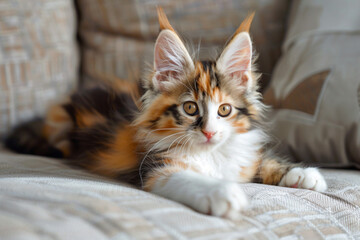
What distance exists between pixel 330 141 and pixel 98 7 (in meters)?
1.41

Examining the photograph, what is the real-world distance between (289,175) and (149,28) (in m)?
1.16

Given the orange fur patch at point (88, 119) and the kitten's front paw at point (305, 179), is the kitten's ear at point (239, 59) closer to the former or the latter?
the kitten's front paw at point (305, 179)

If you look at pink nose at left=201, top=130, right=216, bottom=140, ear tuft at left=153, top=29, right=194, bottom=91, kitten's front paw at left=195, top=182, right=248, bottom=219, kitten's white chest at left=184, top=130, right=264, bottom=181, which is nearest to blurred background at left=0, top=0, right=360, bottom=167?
ear tuft at left=153, top=29, right=194, bottom=91

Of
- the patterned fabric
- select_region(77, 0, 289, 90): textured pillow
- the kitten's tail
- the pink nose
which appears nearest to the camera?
the patterned fabric

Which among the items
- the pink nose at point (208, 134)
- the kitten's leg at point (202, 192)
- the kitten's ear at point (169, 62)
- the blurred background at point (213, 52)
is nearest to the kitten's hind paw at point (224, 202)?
the kitten's leg at point (202, 192)

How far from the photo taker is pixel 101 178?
1.22m

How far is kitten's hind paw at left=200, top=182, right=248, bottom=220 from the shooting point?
0.82 m

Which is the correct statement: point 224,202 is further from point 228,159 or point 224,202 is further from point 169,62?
point 169,62

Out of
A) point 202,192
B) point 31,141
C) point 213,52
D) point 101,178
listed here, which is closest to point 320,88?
point 213,52

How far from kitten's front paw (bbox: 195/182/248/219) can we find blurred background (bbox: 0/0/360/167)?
26.3 inches

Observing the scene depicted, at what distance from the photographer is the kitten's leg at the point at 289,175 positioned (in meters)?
1.13

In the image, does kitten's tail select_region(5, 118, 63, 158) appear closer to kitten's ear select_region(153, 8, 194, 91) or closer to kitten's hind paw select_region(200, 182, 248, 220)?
kitten's ear select_region(153, 8, 194, 91)

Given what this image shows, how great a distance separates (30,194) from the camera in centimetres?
82

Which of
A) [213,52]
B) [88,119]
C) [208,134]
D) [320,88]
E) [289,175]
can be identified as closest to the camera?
[208,134]
